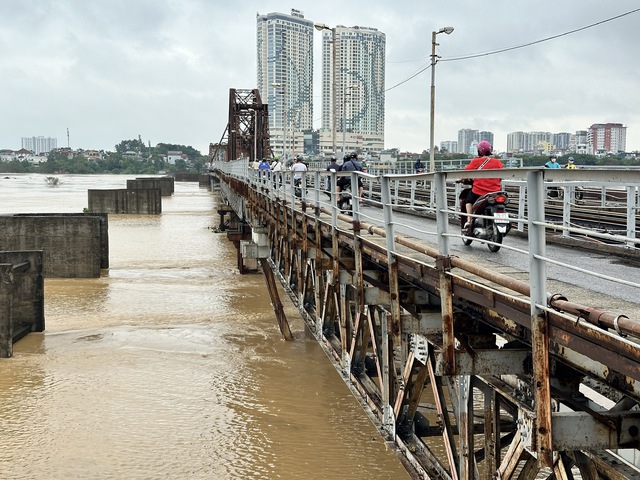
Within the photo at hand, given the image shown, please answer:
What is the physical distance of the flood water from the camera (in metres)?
11.8

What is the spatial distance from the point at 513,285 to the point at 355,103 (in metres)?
72.2

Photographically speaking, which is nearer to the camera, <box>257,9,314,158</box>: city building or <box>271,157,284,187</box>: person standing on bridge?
<box>271,157,284,187</box>: person standing on bridge

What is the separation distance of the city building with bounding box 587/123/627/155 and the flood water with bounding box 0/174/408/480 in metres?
38.5

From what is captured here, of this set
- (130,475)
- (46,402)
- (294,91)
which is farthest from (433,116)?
(294,91)

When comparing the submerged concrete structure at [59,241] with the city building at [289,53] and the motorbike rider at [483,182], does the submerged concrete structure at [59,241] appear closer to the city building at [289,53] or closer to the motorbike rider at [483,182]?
the motorbike rider at [483,182]

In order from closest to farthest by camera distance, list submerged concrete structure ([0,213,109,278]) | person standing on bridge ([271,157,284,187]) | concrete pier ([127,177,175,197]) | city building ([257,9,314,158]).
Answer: person standing on bridge ([271,157,284,187])
submerged concrete structure ([0,213,109,278])
concrete pier ([127,177,175,197])
city building ([257,9,314,158])

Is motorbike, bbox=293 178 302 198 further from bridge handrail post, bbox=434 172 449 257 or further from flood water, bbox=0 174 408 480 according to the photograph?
bridge handrail post, bbox=434 172 449 257

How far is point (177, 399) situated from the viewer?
583 inches

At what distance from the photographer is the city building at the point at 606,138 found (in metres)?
57.3

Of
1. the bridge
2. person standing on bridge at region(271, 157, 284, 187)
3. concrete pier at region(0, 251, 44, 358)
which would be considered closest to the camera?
the bridge

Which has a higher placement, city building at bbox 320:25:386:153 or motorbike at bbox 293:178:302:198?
city building at bbox 320:25:386:153

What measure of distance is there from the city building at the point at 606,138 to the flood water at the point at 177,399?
3851 centimetres

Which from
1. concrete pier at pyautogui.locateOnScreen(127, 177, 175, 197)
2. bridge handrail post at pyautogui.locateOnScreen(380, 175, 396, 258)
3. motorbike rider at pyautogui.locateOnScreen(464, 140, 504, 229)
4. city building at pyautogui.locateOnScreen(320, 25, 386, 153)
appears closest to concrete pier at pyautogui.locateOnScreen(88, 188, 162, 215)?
city building at pyautogui.locateOnScreen(320, 25, 386, 153)

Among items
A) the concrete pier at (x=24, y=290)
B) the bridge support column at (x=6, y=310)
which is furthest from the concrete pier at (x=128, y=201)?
the bridge support column at (x=6, y=310)
